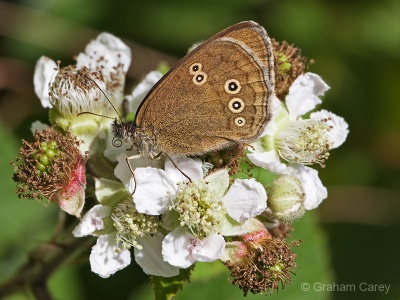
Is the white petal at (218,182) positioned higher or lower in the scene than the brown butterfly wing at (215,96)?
lower

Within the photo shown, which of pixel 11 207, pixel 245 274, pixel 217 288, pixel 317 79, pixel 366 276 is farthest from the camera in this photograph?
pixel 366 276

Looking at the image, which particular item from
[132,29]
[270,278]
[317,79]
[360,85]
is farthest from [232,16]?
[270,278]

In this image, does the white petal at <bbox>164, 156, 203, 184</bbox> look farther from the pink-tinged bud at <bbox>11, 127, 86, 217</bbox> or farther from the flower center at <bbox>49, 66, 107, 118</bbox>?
the flower center at <bbox>49, 66, 107, 118</bbox>

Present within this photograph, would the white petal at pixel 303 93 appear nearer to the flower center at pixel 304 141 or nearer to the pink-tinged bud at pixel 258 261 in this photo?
the flower center at pixel 304 141

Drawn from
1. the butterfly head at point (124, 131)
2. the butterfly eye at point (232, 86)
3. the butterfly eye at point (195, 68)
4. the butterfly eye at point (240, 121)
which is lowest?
the butterfly head at point (124, 131)

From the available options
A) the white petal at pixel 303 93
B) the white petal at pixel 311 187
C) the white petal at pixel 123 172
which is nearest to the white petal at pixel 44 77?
the white petal at pixel 123 172

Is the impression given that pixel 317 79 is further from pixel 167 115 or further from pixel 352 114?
pixel 352 114
